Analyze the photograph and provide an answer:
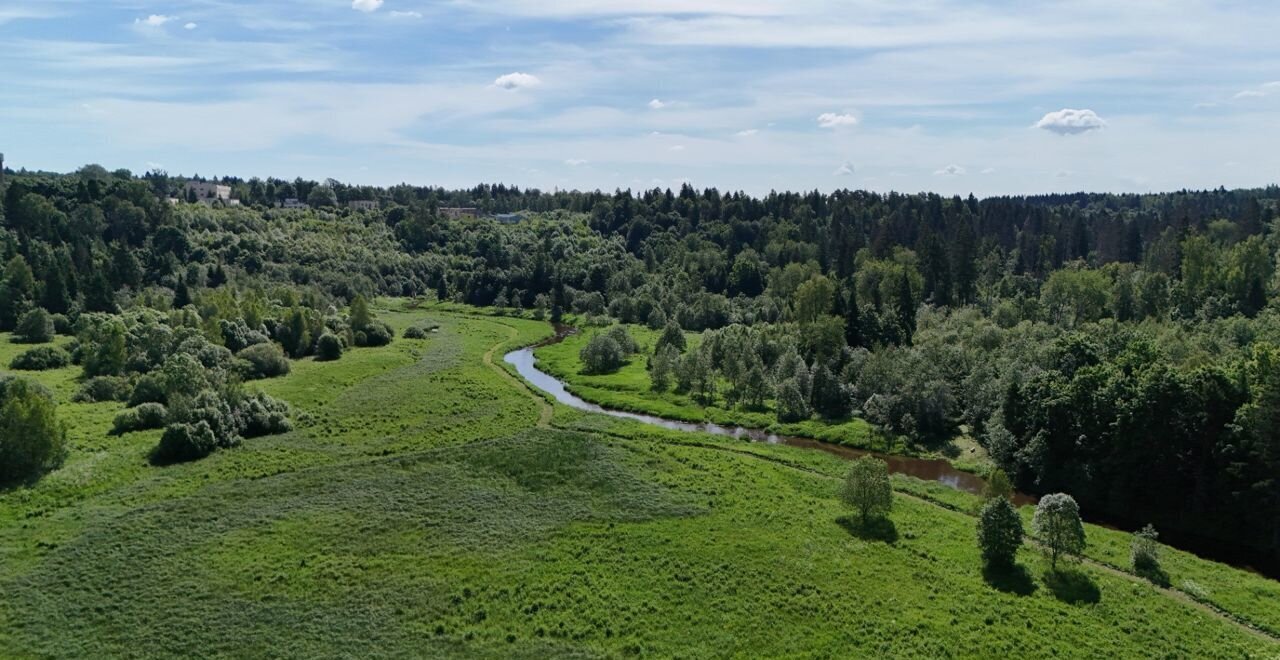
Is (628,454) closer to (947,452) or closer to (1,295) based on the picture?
(947,452)

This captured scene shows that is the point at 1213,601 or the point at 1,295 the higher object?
the point at 1,295

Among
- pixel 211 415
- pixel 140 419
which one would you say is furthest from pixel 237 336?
pixel 211 415

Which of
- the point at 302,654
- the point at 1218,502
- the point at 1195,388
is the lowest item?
the point at 302,654

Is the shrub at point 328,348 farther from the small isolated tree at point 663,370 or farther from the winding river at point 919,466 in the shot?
the small isolated tree at point 663,370

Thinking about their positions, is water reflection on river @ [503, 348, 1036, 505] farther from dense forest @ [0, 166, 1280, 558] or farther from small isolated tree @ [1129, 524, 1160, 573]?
small isolated tree @ [1129, 524, 1160, 573]

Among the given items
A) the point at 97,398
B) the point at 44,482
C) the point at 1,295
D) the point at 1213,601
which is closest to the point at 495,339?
the point at 97,398

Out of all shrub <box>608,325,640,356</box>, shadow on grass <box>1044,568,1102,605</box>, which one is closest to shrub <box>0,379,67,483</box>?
shrub <box>608,325,640,356</box>
